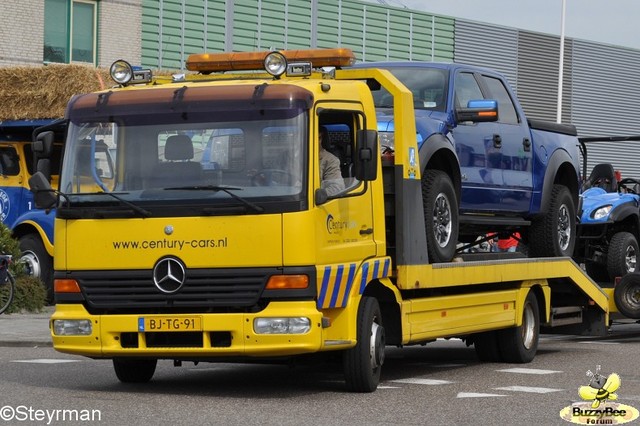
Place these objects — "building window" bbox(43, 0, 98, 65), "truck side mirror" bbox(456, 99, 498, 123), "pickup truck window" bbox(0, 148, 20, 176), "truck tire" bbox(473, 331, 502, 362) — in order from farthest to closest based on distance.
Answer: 1. "building window" bbox(43, 0, 98, 65)
2. "pickup truck window" bbox(0, 148, 20, 176)
3. "truck tire" bbox(473, 331, 502, 362)
4. "truck side mirror" bbox(456, 99, 498, 123)

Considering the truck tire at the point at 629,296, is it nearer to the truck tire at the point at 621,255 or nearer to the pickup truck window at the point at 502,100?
the truck tire at the point at 621,255

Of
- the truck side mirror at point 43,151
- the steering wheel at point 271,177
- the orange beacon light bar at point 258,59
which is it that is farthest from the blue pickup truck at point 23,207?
the steering wheel at point 271,177

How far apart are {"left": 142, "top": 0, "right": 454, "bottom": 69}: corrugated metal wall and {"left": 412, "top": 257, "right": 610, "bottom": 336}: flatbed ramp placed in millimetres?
17206

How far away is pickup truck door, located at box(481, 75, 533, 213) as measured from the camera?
1494 cm

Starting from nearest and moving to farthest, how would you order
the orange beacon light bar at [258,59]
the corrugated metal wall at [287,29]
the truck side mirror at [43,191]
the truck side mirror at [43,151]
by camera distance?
the truck side mirror at [43,191], the truck side mirror at [43,151], the orange beacon light bar at [258,59], the corrugated metal wall at [287,29]

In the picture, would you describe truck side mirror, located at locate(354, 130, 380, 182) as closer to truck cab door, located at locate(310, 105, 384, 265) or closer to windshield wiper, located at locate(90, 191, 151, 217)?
truck cab door, located at locate(310, 105, 384, 265)

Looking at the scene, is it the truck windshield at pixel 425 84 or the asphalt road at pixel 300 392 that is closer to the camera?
the asphalt road at pixel 300 392

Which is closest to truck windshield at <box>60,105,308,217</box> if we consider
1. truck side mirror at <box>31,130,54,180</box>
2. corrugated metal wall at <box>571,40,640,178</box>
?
truck side mirror at <box>31,130,54,180</box>

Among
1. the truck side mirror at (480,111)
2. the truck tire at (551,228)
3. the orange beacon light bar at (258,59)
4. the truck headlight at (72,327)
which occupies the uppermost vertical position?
the orange beacon light bar at (258,59)

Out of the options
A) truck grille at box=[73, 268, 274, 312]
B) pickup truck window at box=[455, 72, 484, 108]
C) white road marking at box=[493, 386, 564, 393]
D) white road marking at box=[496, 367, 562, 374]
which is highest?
pickup truck window at box=[455, 72, 484, 108]

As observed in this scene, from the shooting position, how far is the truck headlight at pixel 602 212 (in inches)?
736

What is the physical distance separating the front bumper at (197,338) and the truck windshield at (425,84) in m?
3.42

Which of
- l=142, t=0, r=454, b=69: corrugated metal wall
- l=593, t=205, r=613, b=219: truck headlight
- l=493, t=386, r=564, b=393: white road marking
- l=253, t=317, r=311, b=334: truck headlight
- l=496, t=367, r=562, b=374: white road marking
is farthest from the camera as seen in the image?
l=142, t=0, r=454, b=69: corrugated metal wall

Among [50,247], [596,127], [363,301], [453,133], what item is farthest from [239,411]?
[596,127]
